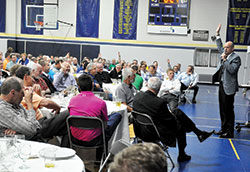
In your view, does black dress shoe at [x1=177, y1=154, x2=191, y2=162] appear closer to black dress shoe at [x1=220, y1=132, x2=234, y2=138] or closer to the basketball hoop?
black dress shoe at [x1=220, y1=132, x2=234, y2=138]

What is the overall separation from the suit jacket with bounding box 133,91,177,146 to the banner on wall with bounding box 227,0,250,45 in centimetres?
1559

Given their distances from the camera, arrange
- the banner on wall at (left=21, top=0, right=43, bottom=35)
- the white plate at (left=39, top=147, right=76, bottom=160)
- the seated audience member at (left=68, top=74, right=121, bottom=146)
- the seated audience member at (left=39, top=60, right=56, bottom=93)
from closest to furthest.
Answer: the white plate at (left=39, top=147, right=76, bottom=160) → the seated audience member at (left=68, top=74, right=121, bottom=146) → the seated audience member at (left=39, top=60, right=56, bottom=93) → the banner on wall at (left=21, top=0, right=43, bottom=35)

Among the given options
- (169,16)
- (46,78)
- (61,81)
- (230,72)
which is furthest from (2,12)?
(230,72)

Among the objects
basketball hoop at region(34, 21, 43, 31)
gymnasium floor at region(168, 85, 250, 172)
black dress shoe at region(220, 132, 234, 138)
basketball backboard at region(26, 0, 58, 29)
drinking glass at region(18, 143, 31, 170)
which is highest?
basketball backboard at region(26, 0, 58, 29)

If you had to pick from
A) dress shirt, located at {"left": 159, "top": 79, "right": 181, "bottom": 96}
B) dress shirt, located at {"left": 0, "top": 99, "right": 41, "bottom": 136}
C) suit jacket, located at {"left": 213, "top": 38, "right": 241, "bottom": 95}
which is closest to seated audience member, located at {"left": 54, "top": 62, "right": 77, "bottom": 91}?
dress shirt, located at {"left": 159, "top": 79, "right": 181, "bottom": 96}

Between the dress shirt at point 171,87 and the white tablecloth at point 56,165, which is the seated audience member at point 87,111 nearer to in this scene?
the white tablecloth at point 56,165

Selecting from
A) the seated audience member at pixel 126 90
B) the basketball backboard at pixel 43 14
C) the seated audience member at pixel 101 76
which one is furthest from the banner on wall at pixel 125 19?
the seated audience member at pixel 126 90

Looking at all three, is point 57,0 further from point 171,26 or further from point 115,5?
point 171,26

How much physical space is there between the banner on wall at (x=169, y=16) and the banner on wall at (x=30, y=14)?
7263 millimetres

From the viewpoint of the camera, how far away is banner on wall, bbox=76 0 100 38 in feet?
63.6

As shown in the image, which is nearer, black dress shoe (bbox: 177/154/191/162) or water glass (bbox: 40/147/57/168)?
water glass (bbox: 40/147/57/168)

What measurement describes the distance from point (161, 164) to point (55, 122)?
2645mm

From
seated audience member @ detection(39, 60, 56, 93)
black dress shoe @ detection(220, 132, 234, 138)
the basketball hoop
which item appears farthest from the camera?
the basketball hoop

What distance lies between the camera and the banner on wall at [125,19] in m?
19.0
